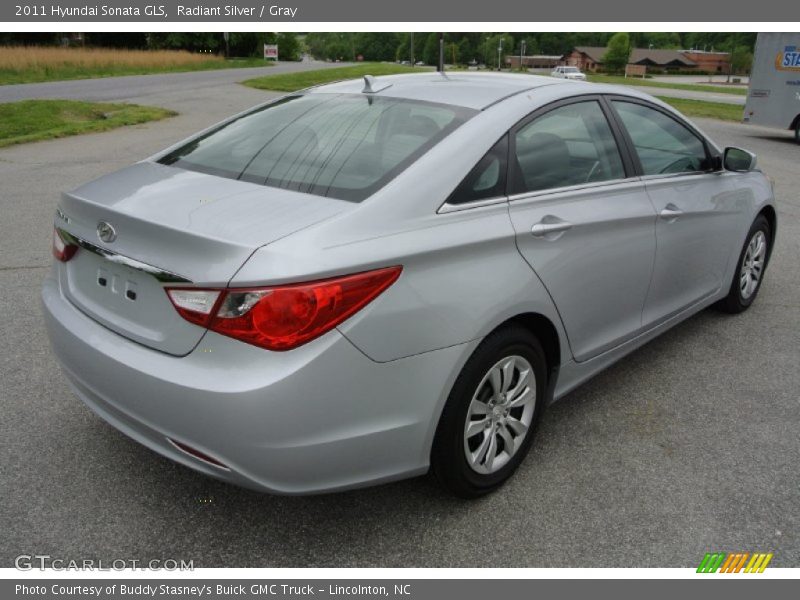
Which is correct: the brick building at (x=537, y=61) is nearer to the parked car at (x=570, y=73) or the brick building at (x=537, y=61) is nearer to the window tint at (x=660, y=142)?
the parked car at (x=570, y=73)

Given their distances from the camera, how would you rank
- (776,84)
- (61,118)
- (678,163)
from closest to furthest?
1. (678,163)
2. (61,118)
3. (776,84)

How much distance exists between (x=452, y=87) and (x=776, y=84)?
16388mm

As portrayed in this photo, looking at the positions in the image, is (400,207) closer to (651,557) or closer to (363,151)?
(363,151)

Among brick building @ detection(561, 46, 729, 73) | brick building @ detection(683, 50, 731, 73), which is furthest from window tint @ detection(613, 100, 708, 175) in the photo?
brick building @ detection(683, 50, 731, 73)

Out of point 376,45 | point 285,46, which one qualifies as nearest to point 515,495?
point 285,46

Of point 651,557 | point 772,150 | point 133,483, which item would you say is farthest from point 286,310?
point 772,150

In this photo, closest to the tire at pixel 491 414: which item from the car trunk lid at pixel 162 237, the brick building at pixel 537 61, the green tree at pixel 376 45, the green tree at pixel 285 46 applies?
the car trunk lid at pixel 162 237

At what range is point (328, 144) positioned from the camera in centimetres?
286

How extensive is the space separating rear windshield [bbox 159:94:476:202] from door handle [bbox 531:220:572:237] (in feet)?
1.69

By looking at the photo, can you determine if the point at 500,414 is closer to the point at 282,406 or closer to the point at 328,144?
the point at 282,406

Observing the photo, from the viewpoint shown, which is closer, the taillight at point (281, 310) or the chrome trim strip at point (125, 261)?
the taillight at point (281, 310)

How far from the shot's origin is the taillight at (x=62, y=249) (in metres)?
2.73

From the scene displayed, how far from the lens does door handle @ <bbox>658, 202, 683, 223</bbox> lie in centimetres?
359

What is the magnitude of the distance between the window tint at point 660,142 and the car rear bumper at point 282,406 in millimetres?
1789
